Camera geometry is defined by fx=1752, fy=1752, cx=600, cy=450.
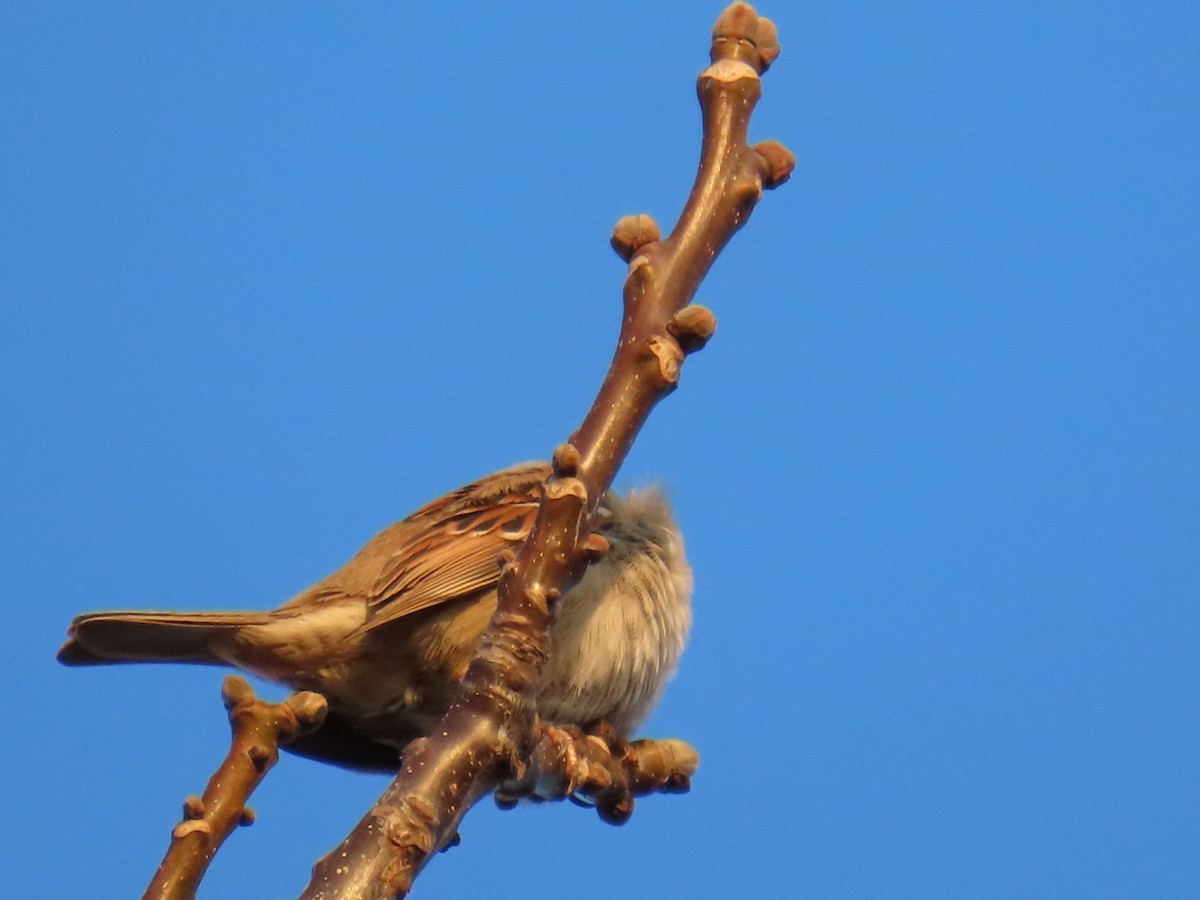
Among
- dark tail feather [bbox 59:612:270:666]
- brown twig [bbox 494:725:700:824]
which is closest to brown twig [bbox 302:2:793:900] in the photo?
brown twig [bbox 494:725:700:824]

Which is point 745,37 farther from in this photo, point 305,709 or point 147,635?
point 147,635

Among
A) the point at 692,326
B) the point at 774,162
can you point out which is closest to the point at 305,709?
the point at 692,326

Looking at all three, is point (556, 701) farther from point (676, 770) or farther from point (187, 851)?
point (187, 851)

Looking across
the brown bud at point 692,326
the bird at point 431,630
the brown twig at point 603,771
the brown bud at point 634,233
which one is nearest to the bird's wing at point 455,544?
the bird at point 431,630

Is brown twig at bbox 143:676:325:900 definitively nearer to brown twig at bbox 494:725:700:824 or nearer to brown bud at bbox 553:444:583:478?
brown bud at bbox 553:444:583:478

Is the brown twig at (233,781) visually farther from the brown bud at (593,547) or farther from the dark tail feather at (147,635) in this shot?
the dark tail feather at (147,635)
